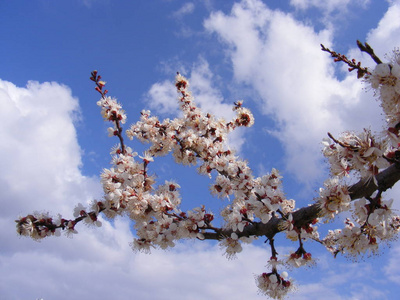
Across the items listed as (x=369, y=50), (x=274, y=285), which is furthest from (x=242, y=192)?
(x=369, y=50)

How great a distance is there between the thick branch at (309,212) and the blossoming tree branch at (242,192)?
0.4 inches

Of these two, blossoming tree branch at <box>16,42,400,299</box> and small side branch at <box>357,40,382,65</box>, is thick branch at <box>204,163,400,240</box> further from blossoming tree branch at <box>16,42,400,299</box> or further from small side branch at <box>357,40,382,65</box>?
small side branch at <box>357,40,382,65</box>

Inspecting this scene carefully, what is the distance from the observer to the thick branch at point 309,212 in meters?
3.37

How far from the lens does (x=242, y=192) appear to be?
5648 mm

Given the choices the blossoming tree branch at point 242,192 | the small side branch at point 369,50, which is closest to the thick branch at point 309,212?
the blossoming tree branch at point 242,192

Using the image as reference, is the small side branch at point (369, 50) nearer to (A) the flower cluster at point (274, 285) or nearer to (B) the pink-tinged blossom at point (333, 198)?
(B) the pink-tinged blossom at point (333, 198)

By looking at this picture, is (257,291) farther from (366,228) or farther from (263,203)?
(366,228)

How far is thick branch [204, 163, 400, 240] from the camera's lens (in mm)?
3373

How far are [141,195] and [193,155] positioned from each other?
277 centimetres

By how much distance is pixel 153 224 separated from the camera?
17.4ft

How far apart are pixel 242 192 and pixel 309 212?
1789 millimetres

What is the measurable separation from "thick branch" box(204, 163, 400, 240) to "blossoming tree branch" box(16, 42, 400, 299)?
1 cm

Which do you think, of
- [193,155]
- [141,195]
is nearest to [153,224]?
[141,195]

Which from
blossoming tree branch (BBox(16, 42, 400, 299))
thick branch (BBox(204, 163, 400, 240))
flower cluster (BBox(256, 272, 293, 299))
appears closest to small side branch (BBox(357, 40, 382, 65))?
blossoming tree branch (BBox(16, 42, 400, 299))
